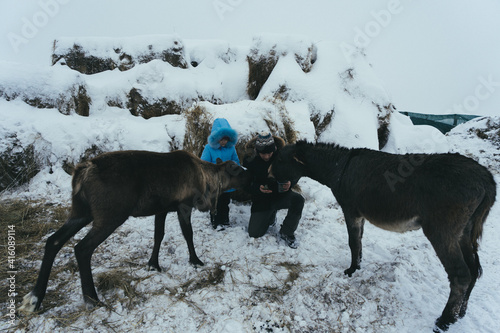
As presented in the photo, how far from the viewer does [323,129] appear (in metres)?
8.51

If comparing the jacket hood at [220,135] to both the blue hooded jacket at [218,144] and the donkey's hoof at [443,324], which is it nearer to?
the blue hooded jacket at [218,144]

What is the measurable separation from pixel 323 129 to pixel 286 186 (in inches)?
202

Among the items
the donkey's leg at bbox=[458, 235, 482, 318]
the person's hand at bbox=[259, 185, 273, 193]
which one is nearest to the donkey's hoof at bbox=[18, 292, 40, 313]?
the person's hand at bbox=[259, 185, 273, 193]

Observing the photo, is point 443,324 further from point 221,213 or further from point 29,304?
point 29,304

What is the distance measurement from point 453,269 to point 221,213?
11.1 ft

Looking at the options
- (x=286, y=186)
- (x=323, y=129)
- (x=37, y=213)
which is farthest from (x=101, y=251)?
(x=323, y=129)

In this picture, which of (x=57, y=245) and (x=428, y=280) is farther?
(x=428, y=280)

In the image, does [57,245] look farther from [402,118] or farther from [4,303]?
[402,118]

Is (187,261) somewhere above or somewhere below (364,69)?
below

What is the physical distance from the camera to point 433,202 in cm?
251

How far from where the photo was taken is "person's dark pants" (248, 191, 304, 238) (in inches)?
162

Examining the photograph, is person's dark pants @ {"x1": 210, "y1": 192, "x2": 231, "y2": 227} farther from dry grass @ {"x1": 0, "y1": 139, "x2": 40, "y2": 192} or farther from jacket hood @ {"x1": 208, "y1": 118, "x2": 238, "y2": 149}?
dry grass @ {"x1": 0, "y1": 139, "x2": 40, "y2": 192}

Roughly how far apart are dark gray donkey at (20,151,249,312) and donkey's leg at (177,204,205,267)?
25mm

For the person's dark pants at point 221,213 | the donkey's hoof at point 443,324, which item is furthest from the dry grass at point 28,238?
the donkey's hoof at point 443,324
